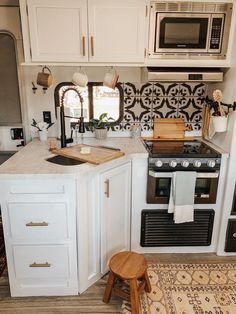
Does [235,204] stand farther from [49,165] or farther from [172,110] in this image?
[49,165]

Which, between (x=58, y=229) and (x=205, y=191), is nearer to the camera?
(x=58, y=229)

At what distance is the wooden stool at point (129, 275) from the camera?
1.69 meters

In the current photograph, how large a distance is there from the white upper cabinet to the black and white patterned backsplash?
47cm

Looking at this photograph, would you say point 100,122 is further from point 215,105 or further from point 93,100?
point 215,105

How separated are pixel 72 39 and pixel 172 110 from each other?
1.18 meters

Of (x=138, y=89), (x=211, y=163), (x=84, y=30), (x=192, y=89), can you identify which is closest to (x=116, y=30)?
(x=84, y=30)

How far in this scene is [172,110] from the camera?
2633 millimetres

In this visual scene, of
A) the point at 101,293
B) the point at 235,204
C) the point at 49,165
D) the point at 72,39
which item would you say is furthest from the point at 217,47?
the point at 101,293

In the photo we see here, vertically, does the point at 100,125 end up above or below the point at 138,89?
below

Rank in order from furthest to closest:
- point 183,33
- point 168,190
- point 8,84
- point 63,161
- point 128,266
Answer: point 8,84
point 168,190
point 183,33
point 63,161
point 128,266

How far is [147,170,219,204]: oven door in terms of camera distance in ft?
7.18

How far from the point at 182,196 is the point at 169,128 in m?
0.80

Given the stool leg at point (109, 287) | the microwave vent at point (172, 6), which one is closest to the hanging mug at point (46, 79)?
the microwave vent at point (172, 6)

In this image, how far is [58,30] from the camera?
204 centimetres
